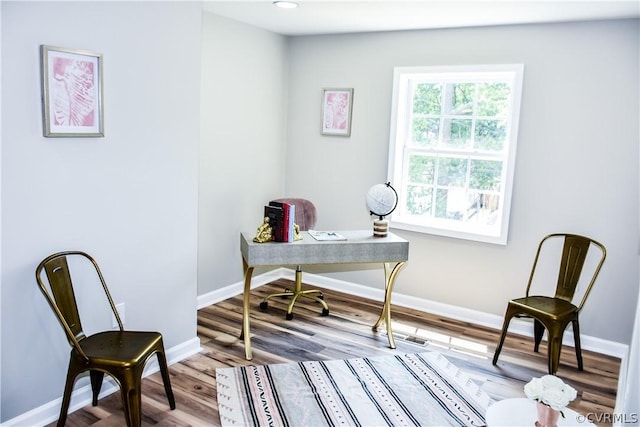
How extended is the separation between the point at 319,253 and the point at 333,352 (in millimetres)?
715

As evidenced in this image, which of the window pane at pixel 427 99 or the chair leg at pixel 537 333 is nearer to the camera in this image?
the chair leg at pixel 537 333

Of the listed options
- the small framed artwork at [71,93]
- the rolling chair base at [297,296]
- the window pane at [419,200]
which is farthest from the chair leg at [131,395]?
the window pane at [419,200]

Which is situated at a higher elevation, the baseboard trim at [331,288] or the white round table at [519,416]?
the white round table at [519,416]

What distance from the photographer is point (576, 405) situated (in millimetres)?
3008

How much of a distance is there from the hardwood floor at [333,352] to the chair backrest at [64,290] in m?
→ 0.53

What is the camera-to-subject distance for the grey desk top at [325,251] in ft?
10.9

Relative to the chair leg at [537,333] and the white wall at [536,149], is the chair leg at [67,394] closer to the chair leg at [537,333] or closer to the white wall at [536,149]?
the white wall at [536,149]

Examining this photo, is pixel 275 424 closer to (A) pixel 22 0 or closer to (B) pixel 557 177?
(A) pixel 22 0

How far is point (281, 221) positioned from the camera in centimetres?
338

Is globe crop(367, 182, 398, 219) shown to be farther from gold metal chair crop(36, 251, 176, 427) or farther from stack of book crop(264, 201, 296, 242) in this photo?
gold metal chair crop(36, 251, 176, 427)

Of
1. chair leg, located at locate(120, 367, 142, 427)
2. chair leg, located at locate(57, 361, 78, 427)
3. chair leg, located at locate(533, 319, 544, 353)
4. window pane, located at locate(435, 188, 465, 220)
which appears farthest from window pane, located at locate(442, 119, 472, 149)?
chair leg, located at locate(57, 361, 78, 427)

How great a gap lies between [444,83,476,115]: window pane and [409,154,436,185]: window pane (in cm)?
44

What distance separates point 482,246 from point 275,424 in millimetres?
2278

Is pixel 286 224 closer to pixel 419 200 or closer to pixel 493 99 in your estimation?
pixel 419 200
